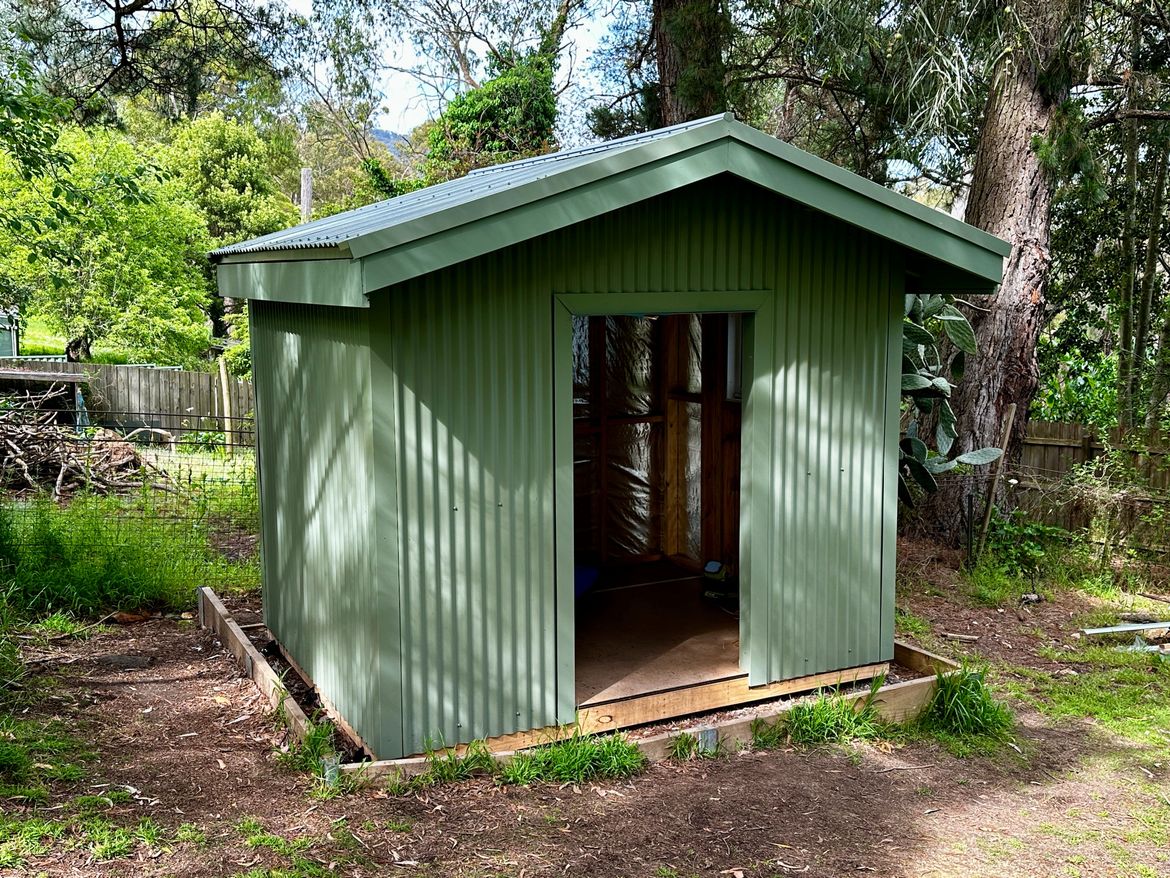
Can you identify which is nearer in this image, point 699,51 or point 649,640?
point 649,640

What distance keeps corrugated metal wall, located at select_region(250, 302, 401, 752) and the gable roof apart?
33 centimetres

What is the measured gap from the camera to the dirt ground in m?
4.10

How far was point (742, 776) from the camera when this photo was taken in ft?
16.3

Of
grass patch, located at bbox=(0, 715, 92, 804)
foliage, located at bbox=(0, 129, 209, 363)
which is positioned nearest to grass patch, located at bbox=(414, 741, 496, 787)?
grass patch, located at bbox=(0, 715, 92, 804)

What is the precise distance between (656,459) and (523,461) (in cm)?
321

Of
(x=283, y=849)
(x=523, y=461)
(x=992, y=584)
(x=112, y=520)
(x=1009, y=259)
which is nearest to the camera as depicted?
(x=283, y=849)

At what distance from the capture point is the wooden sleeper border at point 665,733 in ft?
15.1

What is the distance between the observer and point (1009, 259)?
8977 millimetres

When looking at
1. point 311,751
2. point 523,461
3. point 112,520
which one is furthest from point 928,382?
point 112,520

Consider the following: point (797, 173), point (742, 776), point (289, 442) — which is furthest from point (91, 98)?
point (742, 776)

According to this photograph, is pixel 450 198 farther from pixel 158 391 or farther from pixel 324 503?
pixel 158 391

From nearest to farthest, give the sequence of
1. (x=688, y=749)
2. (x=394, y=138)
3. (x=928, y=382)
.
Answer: (x=688, y=749)
(x=928, y=382)
(x=394, y=138)

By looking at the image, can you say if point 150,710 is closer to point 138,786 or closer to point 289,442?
point 138,786

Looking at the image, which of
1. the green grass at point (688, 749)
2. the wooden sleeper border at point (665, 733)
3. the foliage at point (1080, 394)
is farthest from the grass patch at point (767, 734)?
the foliage at point (1080, 394)
